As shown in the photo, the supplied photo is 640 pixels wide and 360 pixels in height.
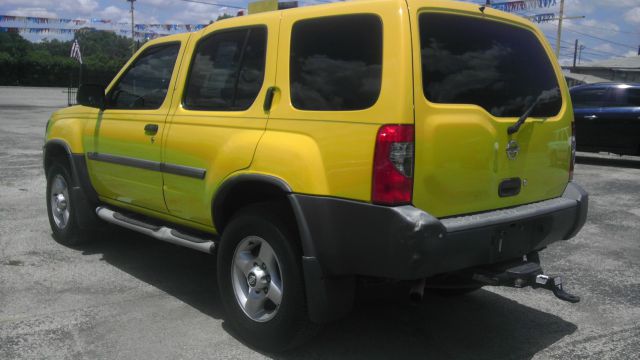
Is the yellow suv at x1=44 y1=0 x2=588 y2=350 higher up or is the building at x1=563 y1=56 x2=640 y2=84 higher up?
the building at x1=563 y1=56 x2=640 y2=84

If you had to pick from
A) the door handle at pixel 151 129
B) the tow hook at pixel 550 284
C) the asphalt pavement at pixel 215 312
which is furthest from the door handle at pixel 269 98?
the tow hook at pixel 550 284

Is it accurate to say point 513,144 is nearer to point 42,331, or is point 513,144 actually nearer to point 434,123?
point 434,123

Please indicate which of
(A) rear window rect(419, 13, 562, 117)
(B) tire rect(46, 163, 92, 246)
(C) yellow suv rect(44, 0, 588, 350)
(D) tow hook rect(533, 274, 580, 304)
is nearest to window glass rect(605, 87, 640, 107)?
(C) yellow suv rect(44, 0, 588, 350)

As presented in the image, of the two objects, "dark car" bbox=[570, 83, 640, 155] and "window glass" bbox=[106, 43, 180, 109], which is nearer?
"window glass" bbox=[106, 43, 180, 109]

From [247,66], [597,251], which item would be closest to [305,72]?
[247,66]

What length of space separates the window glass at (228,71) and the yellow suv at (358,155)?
1 cm

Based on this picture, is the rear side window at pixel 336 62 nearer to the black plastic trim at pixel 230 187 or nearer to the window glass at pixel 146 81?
the black plastic trim at pixel 230 187

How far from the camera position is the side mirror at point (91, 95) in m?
5.15

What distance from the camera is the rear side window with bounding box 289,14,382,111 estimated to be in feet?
10.5

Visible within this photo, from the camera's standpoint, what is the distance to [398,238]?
300 centimetres

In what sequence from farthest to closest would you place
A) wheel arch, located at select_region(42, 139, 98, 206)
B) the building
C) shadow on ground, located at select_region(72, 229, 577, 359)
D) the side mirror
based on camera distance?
1. the building
2. wheel arch, located at select_region(42, 139, 98, 206)
3. the side mirror
4. shadow on ground, located at select_region(72, 229, 577, 359)

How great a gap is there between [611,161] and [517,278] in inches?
453

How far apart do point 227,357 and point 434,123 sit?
1812 mm

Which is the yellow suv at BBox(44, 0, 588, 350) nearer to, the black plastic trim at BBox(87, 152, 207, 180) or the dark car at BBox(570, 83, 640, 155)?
the black plastic trim at BBox(87, 152, 207, 180)
